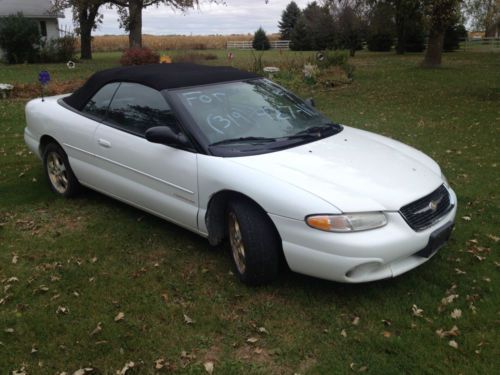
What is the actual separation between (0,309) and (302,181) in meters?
2.38

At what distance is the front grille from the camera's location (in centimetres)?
350

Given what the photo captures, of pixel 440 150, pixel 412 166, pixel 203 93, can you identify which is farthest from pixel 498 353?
pixel 440 150

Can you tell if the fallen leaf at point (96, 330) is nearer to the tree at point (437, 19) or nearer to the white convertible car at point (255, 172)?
the white convertible car at point (255, 172)

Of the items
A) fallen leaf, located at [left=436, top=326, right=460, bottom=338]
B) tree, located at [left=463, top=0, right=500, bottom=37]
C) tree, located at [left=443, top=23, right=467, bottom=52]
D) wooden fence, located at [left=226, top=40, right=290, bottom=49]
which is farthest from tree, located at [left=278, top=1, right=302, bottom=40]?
fallen leaf, located at [left=436, top=326, right=460, bottom=338]

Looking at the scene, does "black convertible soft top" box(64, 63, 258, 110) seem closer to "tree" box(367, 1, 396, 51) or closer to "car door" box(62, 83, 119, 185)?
"car door" box(62, 83, 119, 185)

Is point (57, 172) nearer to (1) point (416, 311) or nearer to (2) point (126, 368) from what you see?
(2) point (126, 368)

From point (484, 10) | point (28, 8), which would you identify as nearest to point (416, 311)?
point (484, 10)

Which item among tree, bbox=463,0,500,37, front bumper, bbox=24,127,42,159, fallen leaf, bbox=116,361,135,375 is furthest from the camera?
tree, bbox=463,0,500,37

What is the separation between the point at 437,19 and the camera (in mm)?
16141

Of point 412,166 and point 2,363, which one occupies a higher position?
point 412,166

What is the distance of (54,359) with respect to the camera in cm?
324

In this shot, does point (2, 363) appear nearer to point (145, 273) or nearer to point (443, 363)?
point (145, 273)

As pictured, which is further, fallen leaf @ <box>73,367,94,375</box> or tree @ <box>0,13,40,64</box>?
tree @ <box>0,13,40,64</box>

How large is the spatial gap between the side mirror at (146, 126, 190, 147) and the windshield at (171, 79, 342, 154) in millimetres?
179
